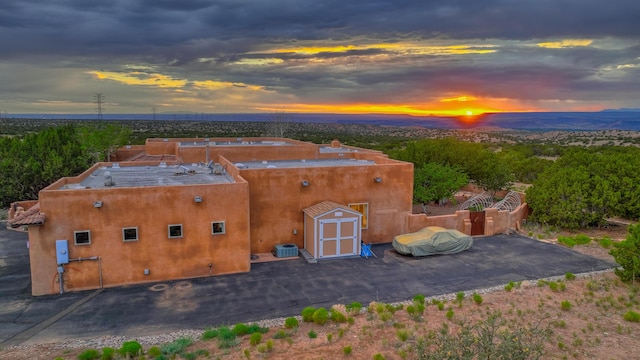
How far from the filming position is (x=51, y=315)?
13336mm

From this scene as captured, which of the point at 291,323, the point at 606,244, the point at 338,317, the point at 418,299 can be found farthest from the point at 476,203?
the point at 291,323

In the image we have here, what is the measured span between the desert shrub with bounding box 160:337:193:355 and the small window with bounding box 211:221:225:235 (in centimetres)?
560

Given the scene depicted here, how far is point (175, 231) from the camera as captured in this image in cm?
1622

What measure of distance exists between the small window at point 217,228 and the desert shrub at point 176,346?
560 centimetres

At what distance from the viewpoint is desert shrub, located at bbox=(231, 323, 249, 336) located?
38.8 feet

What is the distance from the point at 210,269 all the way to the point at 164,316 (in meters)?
3.59

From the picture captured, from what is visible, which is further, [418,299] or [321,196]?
[321,196]

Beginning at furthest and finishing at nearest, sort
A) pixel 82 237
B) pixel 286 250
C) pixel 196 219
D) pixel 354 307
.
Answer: pixel 286 250 < pixel 196 219 < pixel 82 237 < pixel 354 307

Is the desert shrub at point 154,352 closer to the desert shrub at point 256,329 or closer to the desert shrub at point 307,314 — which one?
the desert shrub at point 256,329

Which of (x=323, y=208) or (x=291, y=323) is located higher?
(x=323, y=208)

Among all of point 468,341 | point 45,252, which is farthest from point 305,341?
point 45,252

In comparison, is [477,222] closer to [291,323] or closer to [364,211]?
[364,211]

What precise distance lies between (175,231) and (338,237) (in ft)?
22.7

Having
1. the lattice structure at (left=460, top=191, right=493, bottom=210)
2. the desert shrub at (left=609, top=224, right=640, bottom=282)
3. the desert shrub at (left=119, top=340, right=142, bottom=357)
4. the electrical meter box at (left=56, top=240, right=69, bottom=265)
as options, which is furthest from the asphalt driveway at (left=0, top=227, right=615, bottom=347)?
the lattice structure at (left=460, top=191, right=493, bottom=210)
